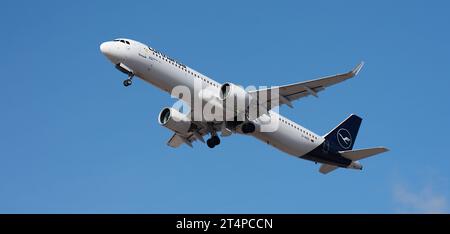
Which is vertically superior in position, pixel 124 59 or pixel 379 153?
pixel 124 59

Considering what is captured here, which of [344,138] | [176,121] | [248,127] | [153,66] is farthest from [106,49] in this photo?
[344,138]

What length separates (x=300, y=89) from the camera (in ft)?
142

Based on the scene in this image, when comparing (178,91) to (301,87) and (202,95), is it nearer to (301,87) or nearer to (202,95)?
(202,95)

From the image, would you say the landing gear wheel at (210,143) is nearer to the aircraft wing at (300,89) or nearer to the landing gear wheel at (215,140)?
the landing gear wheel at (215,140)

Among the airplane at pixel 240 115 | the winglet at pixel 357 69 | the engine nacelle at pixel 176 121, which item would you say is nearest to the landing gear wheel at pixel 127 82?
the airplane at pixel 240 115

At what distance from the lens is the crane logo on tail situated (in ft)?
169

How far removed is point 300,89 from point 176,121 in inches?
345

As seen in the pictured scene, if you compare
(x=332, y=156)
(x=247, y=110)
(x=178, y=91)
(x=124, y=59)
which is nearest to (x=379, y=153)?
(x=332, y=156)

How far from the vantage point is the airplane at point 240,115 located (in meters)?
42.1

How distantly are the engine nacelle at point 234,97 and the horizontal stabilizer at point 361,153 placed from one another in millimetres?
9987

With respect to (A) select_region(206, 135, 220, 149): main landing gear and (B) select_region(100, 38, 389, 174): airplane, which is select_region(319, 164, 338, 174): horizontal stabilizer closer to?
(B) select_region(100, 38, 389, 174): airplane

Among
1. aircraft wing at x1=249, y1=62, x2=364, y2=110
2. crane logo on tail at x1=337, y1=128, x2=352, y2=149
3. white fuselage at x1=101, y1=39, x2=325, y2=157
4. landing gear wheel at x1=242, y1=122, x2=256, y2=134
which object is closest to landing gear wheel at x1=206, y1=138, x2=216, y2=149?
landing gear wheel at x1=242, y1=122, x2=256, y2=134

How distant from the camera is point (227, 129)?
4562cm

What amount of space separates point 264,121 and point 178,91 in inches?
252
